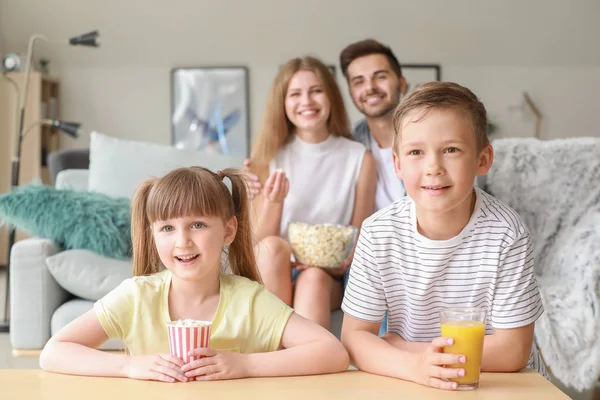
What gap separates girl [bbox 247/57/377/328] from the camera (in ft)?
8.13

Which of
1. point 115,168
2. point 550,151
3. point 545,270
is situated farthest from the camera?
point 115,168

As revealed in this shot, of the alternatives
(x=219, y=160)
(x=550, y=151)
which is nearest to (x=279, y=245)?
(x=219, y=160)

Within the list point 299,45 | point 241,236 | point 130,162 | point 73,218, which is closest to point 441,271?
point 241,236

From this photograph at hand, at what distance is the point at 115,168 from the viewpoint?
309cm

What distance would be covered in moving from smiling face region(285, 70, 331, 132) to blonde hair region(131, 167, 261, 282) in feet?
3.46

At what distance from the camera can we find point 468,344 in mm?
1130

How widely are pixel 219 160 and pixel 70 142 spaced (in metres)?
4.01

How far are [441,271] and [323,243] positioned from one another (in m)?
0.88

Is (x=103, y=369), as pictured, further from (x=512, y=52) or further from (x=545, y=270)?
(x=512, y=52)

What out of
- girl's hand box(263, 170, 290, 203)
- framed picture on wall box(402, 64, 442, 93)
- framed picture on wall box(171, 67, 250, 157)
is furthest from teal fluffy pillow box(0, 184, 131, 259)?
framed picture on wall box(402, 64, 442, 93)

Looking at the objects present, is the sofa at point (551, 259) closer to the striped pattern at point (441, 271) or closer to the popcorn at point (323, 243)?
the popcorn at point (323, 243)

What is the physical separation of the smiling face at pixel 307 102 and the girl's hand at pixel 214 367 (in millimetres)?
1393

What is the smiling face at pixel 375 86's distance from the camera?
2639 millimetres

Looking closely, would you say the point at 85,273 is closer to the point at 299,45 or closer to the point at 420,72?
the point at 299,45
